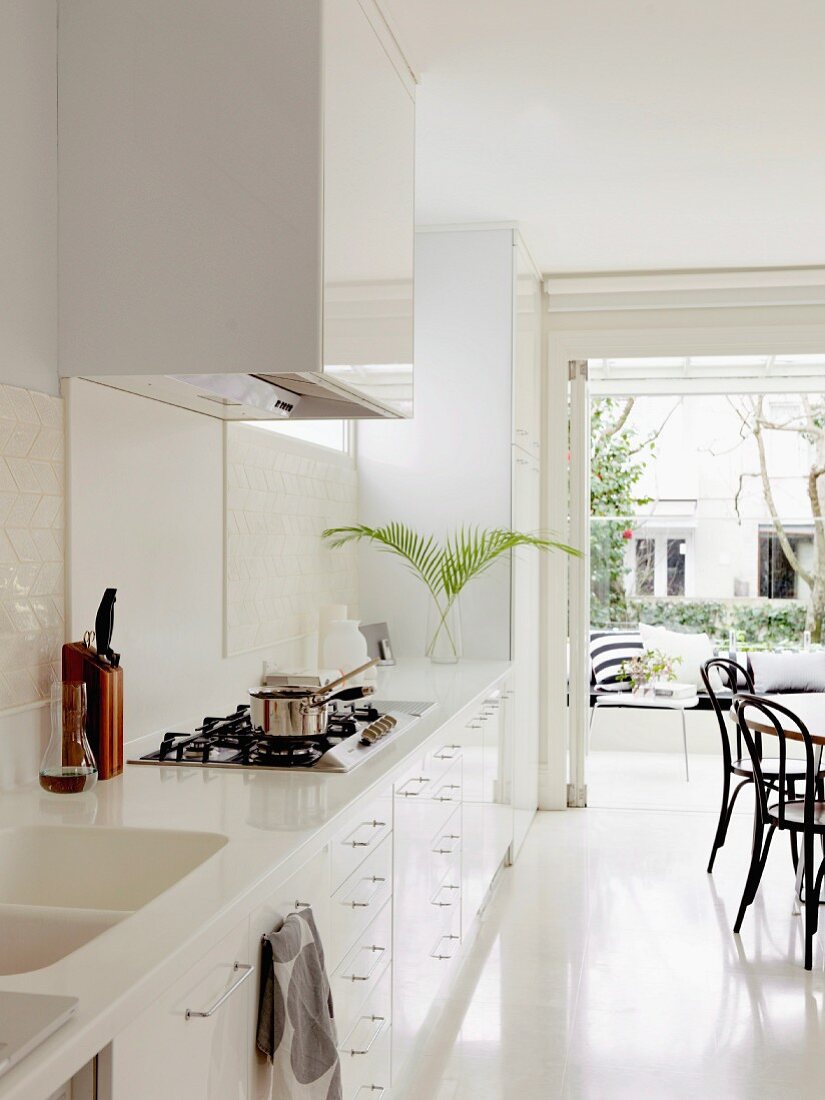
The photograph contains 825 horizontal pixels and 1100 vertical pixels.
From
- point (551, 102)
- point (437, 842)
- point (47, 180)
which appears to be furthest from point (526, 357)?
point (47, 180)

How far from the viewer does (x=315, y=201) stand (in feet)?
7.29

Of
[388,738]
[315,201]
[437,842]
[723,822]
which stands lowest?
[723,822]

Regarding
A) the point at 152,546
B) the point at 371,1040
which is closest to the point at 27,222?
the point at 152,546

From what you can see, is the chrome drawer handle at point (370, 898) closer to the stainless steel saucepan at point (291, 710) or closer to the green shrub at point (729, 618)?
the stainless steel saucepan at point (291, 710)

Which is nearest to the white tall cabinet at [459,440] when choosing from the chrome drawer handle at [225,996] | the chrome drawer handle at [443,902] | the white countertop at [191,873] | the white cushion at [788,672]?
the chrome drawer handle at [443,902]

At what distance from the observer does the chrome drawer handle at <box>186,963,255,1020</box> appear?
1.36 metres

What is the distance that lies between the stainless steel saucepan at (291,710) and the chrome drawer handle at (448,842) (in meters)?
0.64

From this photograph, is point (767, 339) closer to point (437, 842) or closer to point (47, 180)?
point (437, 842)

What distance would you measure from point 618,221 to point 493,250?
0.53 meters

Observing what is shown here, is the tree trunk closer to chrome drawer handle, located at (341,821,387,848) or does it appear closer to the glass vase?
the glass vase

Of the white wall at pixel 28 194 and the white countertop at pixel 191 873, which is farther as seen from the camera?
the white wall at pixel 28 194

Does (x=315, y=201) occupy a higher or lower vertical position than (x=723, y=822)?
higher

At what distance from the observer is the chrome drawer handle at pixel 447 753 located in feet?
9.54

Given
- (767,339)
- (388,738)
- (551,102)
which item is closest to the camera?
(388,738)
